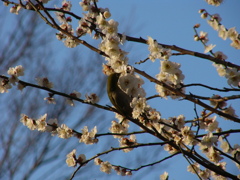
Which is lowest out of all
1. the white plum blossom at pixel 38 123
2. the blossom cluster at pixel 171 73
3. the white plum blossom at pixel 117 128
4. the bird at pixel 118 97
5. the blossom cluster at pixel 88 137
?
the blossom cluster at pixel 171 73

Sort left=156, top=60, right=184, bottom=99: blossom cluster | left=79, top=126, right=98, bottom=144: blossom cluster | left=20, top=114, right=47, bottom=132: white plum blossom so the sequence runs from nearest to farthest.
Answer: left=156, top=60, right=184, bottom=99: blossom cluster < left=79, top=126, right=98, bottom=144: blossom cluster < left=20, top=114, right=47, bottom=132: white plum blossom

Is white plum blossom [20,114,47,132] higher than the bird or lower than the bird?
higher

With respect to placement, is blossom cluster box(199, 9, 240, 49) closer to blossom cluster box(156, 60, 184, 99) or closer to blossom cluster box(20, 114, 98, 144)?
blossom cluster box(156, 60, 184, 99)

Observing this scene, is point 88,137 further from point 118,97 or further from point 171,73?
point 171,73

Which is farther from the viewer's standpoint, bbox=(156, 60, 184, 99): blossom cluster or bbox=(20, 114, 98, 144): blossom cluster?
bbox=(20, 114, 98, 144): blossom cluster

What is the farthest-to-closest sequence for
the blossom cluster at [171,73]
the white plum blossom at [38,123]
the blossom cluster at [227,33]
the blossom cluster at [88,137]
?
the white plum blossom at [38,123] → the blossom cluster at [88,137] → the blossom cluster at [227,33] → the blossom cluster at [171,73]

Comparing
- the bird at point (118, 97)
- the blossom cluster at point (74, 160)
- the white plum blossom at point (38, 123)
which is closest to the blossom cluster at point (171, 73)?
the bird at point (118, 97)

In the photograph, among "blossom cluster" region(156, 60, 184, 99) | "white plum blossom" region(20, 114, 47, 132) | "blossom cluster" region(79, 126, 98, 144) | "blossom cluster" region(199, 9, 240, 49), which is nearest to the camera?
"blossom cluster" region(156, 60, 184, 99)

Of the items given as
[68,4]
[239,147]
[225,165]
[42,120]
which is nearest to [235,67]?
[239,147]

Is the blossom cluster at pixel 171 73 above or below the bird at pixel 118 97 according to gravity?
below

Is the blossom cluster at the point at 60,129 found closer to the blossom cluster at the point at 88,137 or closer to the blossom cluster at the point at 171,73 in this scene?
the blossom cluster at the point at 88,137

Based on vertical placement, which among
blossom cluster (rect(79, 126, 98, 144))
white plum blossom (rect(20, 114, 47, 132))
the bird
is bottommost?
blossom cluster (rect(79, 126, 98, 144))

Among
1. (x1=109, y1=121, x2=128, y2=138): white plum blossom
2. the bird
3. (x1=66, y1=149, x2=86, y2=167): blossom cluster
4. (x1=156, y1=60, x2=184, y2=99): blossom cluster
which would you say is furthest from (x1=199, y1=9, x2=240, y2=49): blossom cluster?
(x1=66, y1=149, x2=86, y2=167): blossom cluster

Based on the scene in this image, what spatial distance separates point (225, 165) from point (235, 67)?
90cm
